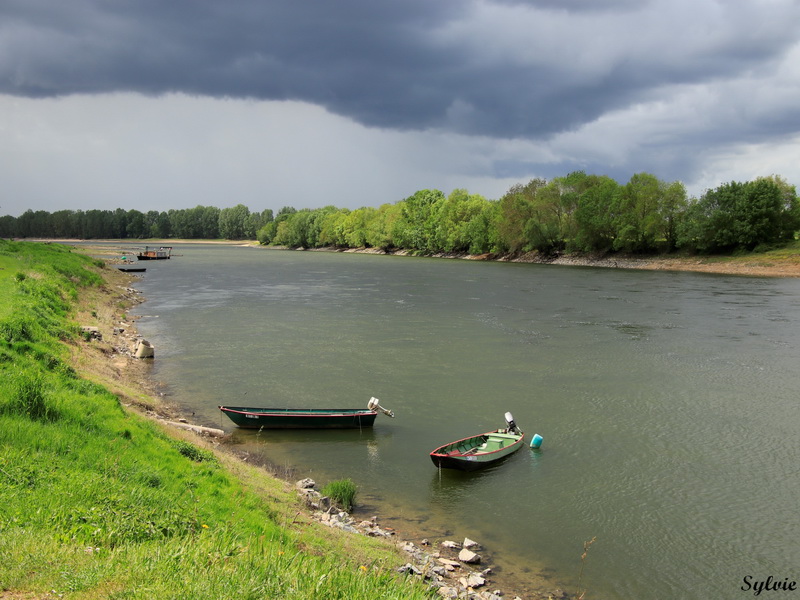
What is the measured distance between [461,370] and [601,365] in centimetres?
799

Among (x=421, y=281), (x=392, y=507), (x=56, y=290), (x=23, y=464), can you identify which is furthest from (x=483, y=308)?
(x=23, y=464)

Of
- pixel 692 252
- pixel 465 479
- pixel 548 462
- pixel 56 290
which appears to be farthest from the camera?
pixel 692 252

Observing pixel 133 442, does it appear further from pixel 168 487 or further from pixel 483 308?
pixel 483 308

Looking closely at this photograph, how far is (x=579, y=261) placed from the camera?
11212 centimetres

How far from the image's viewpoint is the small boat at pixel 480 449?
17125 millimetres

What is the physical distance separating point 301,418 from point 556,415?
33.4ft

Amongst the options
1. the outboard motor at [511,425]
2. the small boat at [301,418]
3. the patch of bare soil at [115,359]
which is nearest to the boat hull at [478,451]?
the outboard motor at [511,425]

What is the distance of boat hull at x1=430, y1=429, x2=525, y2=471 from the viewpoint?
1711 centimetres

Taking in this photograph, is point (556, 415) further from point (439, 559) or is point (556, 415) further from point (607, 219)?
point (607, 219)

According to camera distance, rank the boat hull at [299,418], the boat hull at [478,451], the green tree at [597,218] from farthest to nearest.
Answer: the green tree at [597,218]
the boat hull at [299,418]
the boat hull at [478,451]

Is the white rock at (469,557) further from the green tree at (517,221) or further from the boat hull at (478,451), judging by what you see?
the green tree at (517,221)

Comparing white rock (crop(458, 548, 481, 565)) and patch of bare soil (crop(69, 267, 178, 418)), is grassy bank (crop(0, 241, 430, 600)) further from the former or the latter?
patch of bare soil (crop(69, 267, 178, 418))

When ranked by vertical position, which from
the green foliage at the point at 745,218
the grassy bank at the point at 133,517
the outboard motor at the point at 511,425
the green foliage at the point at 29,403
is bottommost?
the outboard motor at the point at 511,425

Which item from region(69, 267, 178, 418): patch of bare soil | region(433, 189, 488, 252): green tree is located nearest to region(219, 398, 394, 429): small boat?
region(69, 267, 178, 418): patch of bare soil
